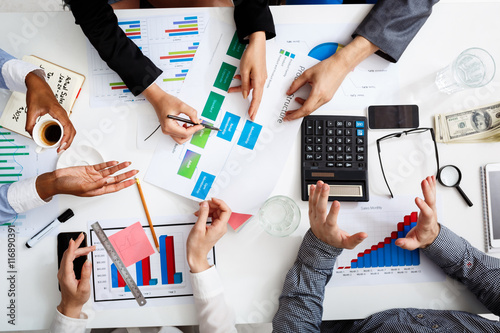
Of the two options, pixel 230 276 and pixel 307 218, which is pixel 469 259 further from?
pixel 230 276

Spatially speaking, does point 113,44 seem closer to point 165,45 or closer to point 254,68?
point 165,45

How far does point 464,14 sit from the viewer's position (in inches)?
39.9

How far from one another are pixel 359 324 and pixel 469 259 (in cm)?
36

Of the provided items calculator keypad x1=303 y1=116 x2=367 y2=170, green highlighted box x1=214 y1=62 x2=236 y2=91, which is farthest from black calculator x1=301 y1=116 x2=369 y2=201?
green highlighted box x1=214 y1=62 x2=236 y2=91

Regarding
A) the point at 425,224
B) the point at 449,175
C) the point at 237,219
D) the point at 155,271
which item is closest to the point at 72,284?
the point at 155,271

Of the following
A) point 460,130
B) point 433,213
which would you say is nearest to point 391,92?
point 460,130

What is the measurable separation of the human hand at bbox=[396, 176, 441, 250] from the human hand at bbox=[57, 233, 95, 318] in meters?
0.86

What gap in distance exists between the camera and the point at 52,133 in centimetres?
94

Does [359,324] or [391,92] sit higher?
[391,92]

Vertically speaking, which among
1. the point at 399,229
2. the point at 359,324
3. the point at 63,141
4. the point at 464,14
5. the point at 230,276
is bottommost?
the point at 359,324

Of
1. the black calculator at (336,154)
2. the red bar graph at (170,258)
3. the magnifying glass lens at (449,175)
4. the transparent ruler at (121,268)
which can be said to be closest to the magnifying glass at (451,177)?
the magnifying glass lens at (449,175)

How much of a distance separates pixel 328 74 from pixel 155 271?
29.8 inches

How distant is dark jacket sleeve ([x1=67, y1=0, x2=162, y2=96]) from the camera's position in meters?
0.93

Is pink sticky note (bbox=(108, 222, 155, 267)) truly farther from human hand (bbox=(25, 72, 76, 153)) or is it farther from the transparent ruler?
human hand (bbox=(25, 72, 76, 153))
